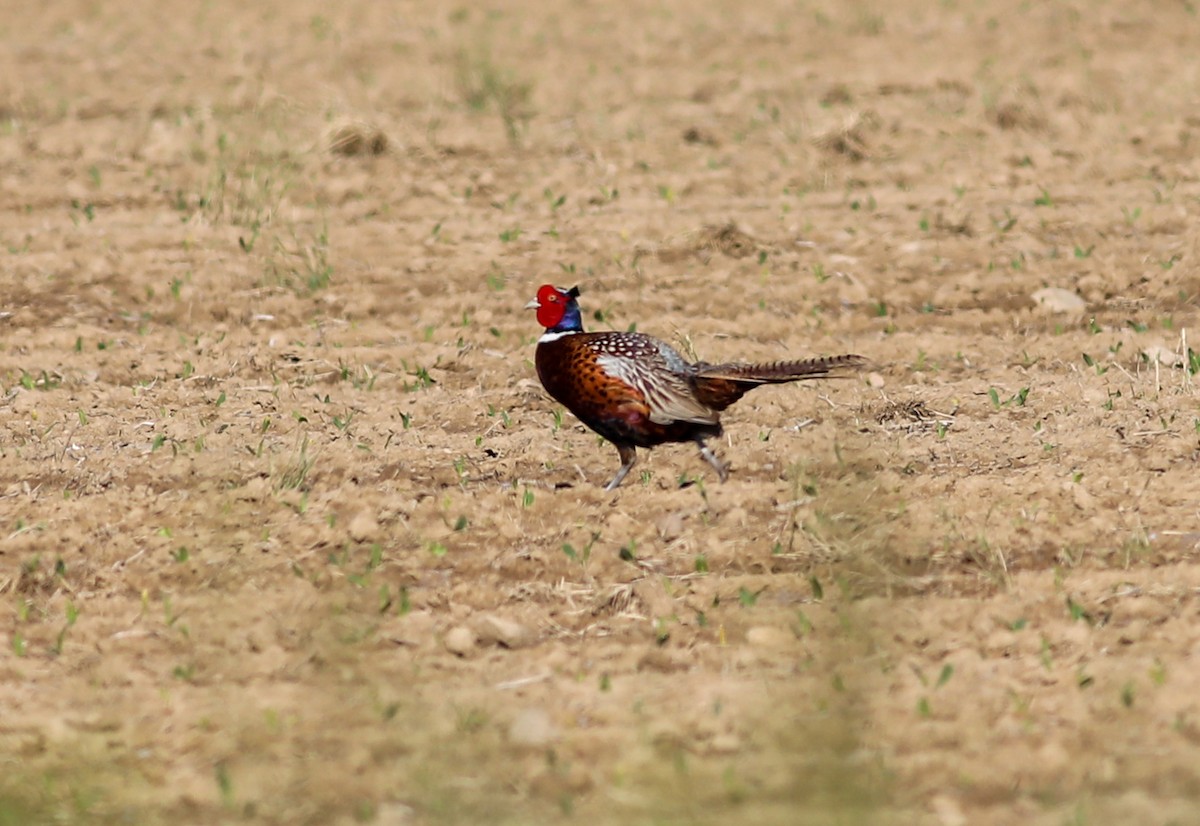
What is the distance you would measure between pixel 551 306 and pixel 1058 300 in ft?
10.8

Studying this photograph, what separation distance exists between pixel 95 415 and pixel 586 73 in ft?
21.6

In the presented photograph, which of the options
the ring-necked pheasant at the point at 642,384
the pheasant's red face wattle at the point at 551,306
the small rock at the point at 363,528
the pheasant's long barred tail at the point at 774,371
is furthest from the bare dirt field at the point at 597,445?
the pheasant's red face wattle at the point at 551,306

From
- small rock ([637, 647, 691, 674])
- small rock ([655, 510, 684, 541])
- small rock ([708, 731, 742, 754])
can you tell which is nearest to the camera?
small rock ([708, 731, 742, 754])

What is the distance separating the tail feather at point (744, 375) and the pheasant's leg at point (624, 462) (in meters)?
0.34

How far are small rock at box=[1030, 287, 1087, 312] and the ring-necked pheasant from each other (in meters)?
2.52

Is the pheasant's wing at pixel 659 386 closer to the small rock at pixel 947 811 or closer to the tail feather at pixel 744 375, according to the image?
the tail feather at pixel 744 375

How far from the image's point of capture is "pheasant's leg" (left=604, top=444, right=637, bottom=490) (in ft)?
21.3

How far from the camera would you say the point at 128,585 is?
582cm

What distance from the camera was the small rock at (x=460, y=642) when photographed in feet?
17.5

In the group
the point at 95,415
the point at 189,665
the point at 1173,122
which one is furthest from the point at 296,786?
the point at 1173,122

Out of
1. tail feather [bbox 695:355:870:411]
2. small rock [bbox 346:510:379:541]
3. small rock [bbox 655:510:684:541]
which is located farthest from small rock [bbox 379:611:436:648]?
tail feather [bbox 695:355:870:411]

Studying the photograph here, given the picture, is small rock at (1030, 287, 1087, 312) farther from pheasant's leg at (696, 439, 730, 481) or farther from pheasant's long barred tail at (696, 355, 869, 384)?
pheasant's leg at (696, 439, 730, 481)

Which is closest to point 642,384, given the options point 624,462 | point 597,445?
point 624,462

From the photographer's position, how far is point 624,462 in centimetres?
657
